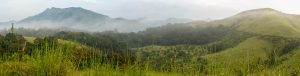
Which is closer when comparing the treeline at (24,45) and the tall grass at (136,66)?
the tall grass at (136,66)

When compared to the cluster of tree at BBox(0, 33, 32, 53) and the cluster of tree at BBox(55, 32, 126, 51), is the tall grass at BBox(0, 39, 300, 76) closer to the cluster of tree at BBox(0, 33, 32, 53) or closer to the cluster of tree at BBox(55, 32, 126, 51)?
the cluster of tree at BBox(55, 32, 126, 51)

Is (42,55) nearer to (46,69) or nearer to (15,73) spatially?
(46,69)

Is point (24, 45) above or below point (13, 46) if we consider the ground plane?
above

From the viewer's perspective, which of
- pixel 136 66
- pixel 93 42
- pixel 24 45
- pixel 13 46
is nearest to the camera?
pixel 136 66

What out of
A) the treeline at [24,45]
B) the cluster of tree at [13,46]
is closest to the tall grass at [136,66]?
the treeline at [24,45]

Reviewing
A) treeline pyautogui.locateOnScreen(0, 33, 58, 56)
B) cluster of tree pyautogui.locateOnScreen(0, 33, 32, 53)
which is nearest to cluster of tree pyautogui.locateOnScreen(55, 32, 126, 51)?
treeline pyautogui.locateOnScreen(0, 33, 58, 56)

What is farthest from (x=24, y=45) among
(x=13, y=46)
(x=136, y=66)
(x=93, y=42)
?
(x=13, y=46)

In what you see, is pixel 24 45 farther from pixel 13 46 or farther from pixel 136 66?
pixel 13 46

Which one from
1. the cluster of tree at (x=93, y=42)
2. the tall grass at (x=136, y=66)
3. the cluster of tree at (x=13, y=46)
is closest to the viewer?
the tall grass at (x=136, y=66)

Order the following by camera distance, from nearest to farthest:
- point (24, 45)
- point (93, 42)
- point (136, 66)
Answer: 1. point (136, 66)
2. point (93, 42)
3. point (24, 45)

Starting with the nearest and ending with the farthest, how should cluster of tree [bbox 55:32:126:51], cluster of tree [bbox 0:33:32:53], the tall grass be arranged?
the tall grass → cluster of tree [bbox 55:32:126:51] → cluster of tree [bbox 0:33:32:53]

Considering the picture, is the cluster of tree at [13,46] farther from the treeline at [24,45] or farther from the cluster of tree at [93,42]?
the cluster of tree at [93,42]

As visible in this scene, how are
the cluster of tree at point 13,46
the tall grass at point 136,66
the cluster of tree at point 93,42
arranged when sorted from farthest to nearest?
the cluster of tree at point 13,46 → the cluster of tree at point 93,42 → the tall grass at point 136,66

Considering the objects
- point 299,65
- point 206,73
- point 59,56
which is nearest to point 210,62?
point 206,73
